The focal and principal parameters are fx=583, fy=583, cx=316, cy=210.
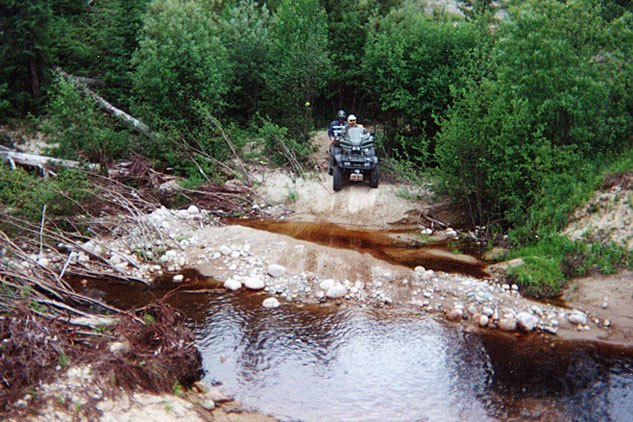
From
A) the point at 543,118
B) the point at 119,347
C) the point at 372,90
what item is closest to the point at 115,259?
the point at 119,347

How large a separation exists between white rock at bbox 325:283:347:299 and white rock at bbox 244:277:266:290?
4.98ft

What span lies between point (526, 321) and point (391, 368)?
3.08 metres

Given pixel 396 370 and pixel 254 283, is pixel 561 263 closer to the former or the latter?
pixel 396 370

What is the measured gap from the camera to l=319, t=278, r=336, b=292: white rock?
12715mm

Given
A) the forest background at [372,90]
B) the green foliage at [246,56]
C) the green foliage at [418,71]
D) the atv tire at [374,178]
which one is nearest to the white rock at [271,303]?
the forest background at [372,90]

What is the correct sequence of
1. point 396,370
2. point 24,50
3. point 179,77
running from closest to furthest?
1. point 396,370
2. point 179,77
3. point 24,50

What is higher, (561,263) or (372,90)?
(372,90)

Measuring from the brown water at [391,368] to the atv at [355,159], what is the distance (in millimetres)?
6692

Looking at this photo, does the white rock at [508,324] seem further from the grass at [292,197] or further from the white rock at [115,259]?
the white rock at [115,259]

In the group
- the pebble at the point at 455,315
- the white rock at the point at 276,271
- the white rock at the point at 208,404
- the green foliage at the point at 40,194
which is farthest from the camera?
the green foliage at the point at 40,194

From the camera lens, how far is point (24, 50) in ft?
72.1

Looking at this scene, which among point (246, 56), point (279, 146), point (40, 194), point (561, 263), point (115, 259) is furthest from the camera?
point (246, 56)

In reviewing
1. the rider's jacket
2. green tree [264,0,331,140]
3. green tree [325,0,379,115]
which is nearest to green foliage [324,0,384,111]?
green tree [325,0,379,115]

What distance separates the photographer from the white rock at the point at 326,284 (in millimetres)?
12715
